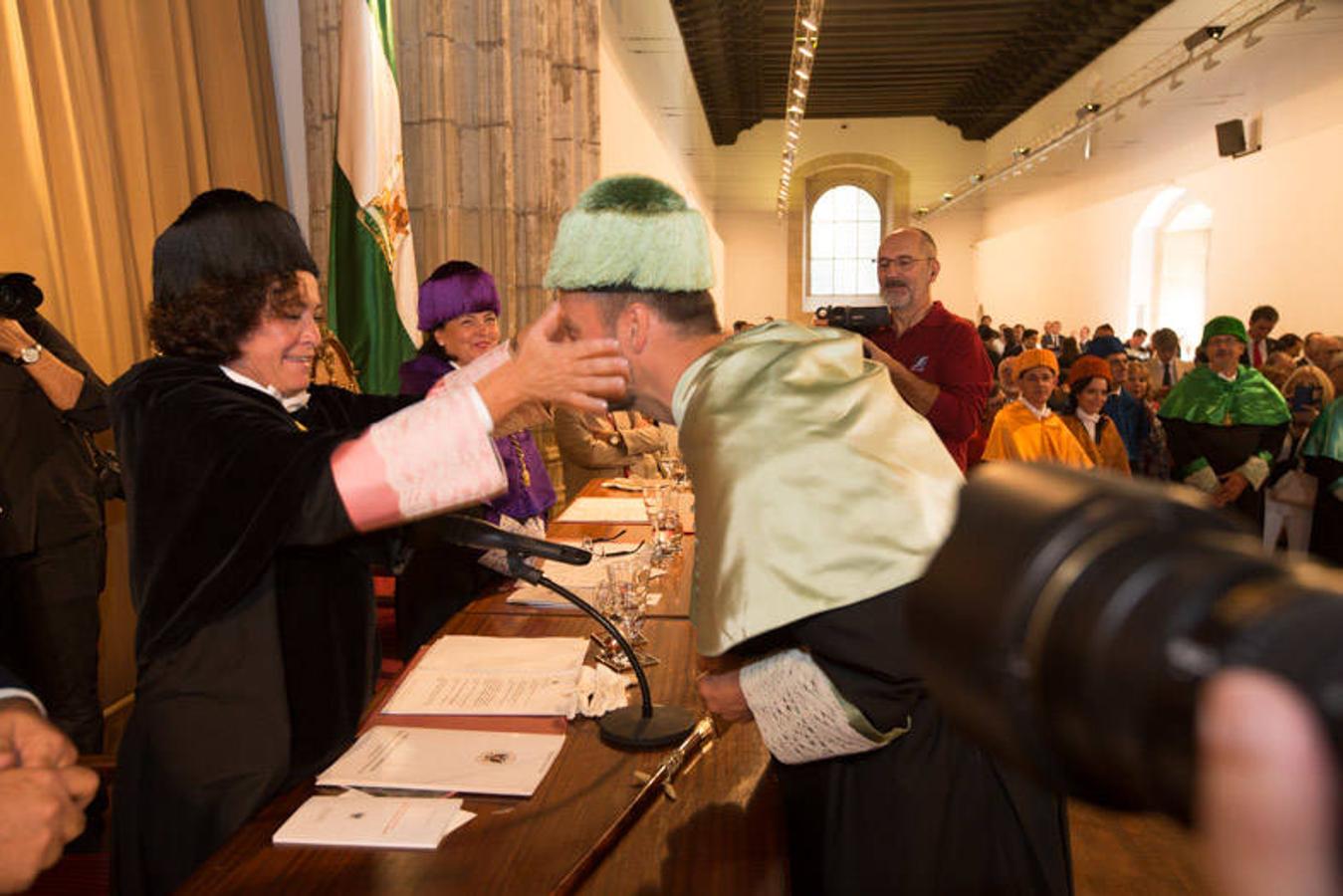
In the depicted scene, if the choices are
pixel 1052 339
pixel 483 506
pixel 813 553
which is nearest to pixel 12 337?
pixel 483 506

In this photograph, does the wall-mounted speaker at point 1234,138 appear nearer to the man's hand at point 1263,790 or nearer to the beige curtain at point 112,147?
the beige curtain at point 112,147

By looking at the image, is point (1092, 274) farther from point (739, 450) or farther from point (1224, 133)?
point (739, 450)

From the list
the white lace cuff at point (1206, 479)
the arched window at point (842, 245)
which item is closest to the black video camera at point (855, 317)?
the white lace cuff at point (1206, 479)

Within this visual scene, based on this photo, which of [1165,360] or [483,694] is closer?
[483,694]

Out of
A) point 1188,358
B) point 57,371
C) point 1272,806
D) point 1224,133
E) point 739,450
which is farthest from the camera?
point 1188,358

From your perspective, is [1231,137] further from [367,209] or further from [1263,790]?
[1263,790]

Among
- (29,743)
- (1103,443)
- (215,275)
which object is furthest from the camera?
(1103,443)

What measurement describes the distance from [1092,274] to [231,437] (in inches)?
659

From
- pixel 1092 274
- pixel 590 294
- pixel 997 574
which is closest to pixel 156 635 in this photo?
pixel 590 294

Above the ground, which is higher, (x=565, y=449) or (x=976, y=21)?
(x=976, y=21)

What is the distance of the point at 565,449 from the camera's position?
5145 mm

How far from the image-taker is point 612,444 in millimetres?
5387

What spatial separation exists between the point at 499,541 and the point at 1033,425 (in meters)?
4.29

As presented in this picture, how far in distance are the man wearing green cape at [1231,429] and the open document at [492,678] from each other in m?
4.99
